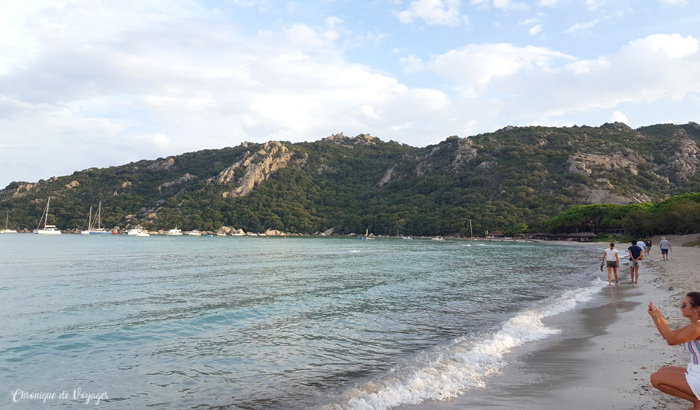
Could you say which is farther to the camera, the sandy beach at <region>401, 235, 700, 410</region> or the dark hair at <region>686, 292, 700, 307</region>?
the sandy beach at <region>401, 235, 700, 410</region>

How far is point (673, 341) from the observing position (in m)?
5.64

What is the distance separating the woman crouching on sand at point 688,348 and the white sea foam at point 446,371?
3.25 metres

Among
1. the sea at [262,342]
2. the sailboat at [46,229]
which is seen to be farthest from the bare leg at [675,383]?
the sailboat at [46,229]

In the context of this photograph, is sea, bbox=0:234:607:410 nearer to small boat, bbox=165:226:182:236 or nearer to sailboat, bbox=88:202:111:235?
small boat, bbox=165:226:182:236

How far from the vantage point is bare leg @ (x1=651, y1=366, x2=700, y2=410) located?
18.3 feet

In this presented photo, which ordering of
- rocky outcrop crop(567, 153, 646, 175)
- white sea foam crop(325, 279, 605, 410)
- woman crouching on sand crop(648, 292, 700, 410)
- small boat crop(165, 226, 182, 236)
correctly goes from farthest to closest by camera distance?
1. small boat crop(165, 226, 182, 236)
2. rocky outcrop crop(567, 153, 646, 175)
3. white sea foam crop(325, 279, 605, 410)
4. woman crouching on sand crop(648, 292, 700, 410)

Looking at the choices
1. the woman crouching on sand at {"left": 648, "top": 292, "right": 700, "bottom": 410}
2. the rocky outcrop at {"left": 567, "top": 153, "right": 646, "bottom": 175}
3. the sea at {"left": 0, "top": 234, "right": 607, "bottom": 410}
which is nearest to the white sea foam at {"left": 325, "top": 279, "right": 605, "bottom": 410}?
the sea at {"left": 0, "top": 234, "right": 607, "bottom": 410}

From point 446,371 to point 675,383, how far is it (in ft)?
14.0

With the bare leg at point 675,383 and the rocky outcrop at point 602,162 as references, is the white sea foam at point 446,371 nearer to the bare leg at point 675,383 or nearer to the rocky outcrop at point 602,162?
the bare leg at point 675,383

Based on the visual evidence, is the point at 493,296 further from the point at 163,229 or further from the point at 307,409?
the point at 163,229

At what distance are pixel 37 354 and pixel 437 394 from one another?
429 inches

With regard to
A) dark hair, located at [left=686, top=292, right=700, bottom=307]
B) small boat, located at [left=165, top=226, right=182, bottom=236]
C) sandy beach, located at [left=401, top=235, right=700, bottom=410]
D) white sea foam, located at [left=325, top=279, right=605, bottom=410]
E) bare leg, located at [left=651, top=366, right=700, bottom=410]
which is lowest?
small boat, located at [left=165, top=226, right=182, bottom=236]

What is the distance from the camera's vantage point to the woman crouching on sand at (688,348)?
5.46 metres

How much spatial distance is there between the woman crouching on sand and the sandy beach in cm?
61
